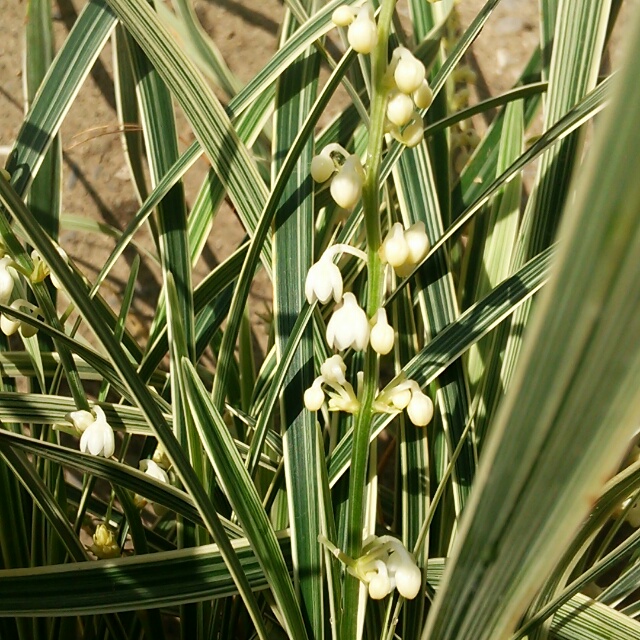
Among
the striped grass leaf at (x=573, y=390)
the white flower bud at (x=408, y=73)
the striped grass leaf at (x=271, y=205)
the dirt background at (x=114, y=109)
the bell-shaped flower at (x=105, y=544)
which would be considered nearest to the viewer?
the striped grass leaf at (x=573, y=390)

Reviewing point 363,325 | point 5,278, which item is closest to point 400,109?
point 363,325

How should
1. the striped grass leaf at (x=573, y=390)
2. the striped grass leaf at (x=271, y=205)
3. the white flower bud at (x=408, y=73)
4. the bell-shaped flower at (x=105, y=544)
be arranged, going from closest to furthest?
1. the striped grass leaf at (x=573, y=390)
2. the white flower bud at (x=408, y=73)
3. the striped grass leaf at (x=271, y=205)
4. the bell-shaped flower at (x=105, y=544)

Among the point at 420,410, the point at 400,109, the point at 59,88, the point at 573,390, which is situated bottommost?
the point at 573,390

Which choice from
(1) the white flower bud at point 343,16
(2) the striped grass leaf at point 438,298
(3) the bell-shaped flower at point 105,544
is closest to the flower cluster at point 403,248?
(1) the white flower bud at point 343,16

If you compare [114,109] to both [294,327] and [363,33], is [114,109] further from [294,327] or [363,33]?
[363,33]

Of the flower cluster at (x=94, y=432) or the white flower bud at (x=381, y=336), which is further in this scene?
the flower cluster at (x=94, y=432)

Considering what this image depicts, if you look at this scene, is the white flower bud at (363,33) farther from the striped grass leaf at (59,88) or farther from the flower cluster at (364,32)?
the striped grass leaf at (59,88)

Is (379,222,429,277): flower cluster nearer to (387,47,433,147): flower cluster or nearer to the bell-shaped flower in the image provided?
(387,47,433,147): flower cluster

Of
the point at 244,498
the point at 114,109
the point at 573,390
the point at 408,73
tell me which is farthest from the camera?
the point at 114,109
